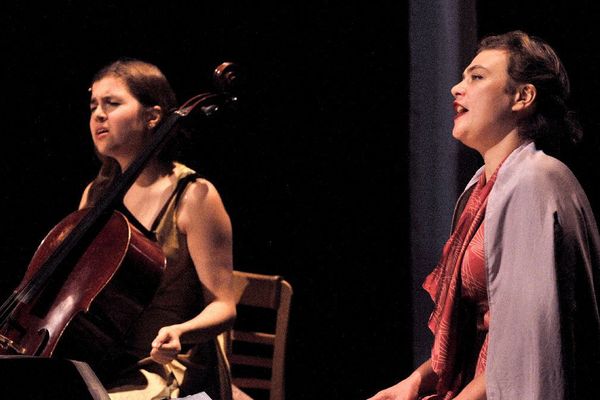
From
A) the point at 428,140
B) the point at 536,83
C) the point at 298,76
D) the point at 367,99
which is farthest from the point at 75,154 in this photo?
the point at 536,83

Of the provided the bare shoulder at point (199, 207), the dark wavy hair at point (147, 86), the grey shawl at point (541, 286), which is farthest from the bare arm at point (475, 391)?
the dark wavy hair at point (147, 86)

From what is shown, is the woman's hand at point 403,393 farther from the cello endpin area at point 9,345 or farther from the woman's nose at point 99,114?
the woman's nose at point 99,114

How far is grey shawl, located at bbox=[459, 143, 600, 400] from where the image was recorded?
4.86 feet

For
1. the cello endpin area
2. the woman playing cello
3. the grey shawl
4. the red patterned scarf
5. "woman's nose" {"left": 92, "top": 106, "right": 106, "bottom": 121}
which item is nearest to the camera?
the grey shawl

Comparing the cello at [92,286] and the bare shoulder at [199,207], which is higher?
the bare shoulder at [199,207]

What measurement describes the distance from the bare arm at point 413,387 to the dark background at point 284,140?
1205mm

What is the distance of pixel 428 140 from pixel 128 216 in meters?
1.19

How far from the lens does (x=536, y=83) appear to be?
1713 mm

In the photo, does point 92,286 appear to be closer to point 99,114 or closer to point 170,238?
point 170,238

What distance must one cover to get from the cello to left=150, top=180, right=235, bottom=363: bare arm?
166mm

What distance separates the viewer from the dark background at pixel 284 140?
295 centimetres

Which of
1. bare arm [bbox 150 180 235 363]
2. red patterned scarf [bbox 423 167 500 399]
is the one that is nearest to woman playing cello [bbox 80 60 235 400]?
bare arm [bbox 150 180 235 363]

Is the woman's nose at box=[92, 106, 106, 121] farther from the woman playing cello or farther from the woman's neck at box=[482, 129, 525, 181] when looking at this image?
the woman's neck at box=[482, 129, 525, 181]

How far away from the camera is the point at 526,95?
1.71 m
